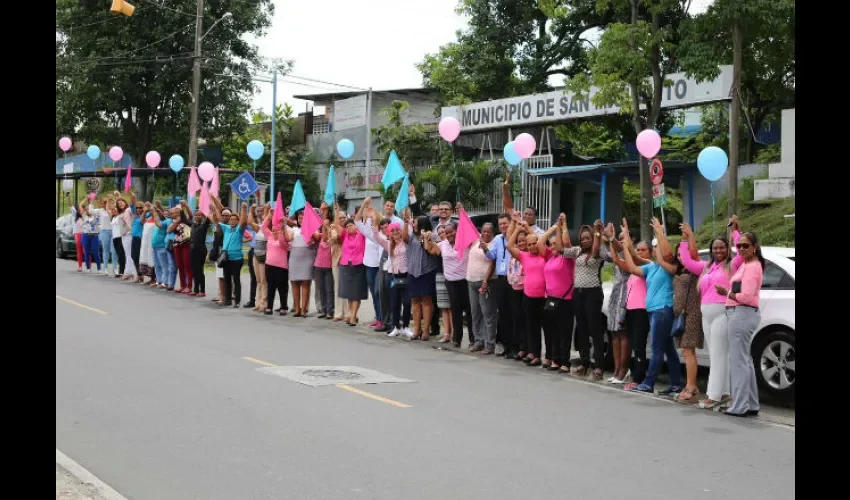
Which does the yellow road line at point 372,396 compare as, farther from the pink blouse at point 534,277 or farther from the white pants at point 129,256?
the white pants at point 129,256

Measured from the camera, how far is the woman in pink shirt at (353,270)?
17891mm

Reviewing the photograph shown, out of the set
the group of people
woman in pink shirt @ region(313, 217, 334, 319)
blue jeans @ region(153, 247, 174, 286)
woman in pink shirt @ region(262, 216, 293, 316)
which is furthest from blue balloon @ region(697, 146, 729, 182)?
blue jeans @ region(153, 247, 174, 286)

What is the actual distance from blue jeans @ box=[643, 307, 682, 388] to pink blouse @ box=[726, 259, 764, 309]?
1173 mm

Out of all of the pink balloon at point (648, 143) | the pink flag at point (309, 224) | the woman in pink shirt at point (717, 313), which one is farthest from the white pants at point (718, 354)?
the pink flag at point (309, 224)

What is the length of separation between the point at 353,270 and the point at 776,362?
330 inches

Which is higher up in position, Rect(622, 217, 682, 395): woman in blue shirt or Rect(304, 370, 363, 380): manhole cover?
Rect(622, 217, 682, 395): woman in blue shirt

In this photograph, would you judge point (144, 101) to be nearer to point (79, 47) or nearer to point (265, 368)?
point (79, 47)

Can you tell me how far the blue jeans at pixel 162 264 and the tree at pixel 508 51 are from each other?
18911 mm

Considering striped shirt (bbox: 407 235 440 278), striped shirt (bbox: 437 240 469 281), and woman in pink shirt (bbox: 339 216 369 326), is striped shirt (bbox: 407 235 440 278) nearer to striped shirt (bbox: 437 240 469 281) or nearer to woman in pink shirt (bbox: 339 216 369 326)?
striped shirt (bbox: 437 240 469 281)

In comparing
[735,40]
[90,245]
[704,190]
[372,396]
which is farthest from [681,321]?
[90,245]

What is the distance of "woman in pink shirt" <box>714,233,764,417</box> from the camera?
419 inches

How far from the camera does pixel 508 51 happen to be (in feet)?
136

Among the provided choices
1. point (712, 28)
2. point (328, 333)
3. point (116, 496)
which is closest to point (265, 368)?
point (328, 333)

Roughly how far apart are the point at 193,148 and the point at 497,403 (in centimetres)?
2602
